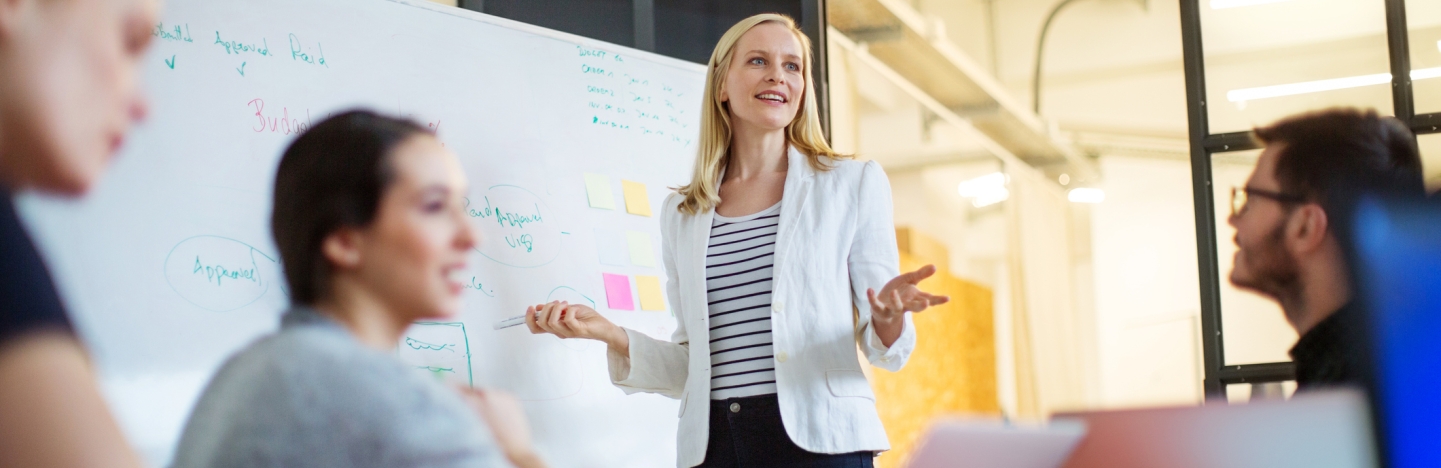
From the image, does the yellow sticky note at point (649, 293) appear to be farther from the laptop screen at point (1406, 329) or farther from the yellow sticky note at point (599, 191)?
the laptop screen at point (1406, 329)

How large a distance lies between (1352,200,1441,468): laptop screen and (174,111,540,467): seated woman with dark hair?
628 millimetres

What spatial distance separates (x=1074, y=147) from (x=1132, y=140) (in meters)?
0.41

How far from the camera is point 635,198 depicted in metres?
2.74

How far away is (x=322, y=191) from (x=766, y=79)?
1416 millimetres

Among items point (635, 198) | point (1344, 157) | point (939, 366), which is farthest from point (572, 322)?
point (939, 366)

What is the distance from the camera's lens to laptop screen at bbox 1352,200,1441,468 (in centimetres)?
76

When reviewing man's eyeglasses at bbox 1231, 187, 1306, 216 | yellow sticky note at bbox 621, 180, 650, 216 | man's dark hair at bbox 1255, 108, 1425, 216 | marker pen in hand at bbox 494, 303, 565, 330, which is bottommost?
marker pen in hand at bbox 494, 303, 565, 330

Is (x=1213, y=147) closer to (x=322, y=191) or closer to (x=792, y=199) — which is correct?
(x=792, y=199)

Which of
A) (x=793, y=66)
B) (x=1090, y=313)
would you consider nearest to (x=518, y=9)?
(x=793, y=66)

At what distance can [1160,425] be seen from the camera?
0.91 metres

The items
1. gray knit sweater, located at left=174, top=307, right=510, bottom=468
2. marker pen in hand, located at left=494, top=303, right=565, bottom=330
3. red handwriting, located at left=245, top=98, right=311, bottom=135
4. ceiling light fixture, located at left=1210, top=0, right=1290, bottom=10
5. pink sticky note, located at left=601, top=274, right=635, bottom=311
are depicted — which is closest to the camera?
gray knit sweater, located at left=174, top=307, right=510, bottom=468

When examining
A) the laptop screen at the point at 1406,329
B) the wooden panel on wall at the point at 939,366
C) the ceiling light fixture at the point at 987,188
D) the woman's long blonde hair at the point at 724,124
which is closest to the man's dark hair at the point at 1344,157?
the laptop screen at the point at 1406,329

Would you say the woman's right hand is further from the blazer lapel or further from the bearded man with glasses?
the bearded man with glasses

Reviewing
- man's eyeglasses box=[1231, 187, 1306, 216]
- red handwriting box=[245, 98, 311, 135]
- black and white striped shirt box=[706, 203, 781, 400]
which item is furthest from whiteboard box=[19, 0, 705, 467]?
man's eyeglasses box=[1231, 187, 1306, 216]
